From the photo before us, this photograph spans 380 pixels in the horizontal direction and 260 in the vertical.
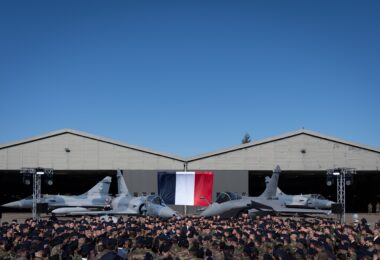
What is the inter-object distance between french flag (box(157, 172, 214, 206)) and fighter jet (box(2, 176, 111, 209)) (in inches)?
246

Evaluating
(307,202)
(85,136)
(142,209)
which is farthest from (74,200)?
(307,202)

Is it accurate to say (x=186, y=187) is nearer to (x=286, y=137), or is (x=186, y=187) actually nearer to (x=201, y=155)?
(x=201, y=155)

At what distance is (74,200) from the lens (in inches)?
1547

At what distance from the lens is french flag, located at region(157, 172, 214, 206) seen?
35.8m

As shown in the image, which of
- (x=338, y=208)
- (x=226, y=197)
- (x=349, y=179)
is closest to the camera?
(x=226, y=197)

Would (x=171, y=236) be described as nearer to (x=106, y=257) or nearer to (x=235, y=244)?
(x=235, y=244)

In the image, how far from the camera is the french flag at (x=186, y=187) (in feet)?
117

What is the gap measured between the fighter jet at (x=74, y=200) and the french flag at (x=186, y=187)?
20.5 feet

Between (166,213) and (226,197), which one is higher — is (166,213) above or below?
below

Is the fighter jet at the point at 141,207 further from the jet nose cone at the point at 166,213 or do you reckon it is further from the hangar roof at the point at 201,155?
the hangar roof at the point at 201,155

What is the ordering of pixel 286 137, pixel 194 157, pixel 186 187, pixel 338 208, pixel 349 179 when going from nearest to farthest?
pixel 338 208
pixel 349 179
pixel 186 187
pixel 286 137
pixel 194 157

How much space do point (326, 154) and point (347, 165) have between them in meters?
1.90

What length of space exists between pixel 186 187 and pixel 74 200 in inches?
394

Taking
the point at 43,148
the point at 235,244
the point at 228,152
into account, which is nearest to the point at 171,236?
the point at 235,244
